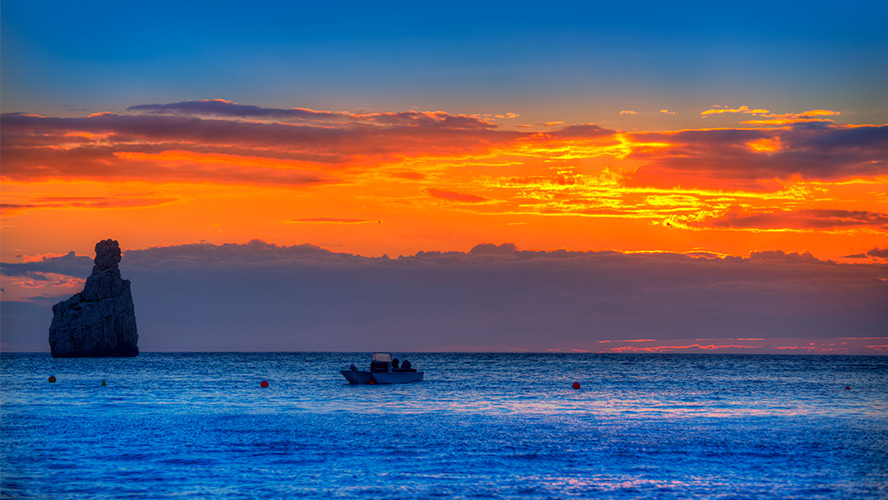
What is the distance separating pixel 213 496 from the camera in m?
29.8

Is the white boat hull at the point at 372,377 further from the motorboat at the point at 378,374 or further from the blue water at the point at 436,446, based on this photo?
the blue water at the point at 436,446

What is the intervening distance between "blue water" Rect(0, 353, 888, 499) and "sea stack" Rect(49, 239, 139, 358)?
10462cm

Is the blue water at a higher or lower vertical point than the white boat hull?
higher

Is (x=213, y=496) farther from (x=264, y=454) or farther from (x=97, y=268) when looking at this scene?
(x=97, y=268)

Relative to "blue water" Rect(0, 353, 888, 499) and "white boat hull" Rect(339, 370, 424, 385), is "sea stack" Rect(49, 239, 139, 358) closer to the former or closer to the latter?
"white boat hull" Rect(339, 370, 424, 385)

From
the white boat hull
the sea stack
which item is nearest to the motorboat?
the white boat hull

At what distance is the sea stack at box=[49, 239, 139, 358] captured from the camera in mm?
178875

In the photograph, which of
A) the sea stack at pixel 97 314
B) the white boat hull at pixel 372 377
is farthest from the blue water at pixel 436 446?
the sea stack at pixel 97 314

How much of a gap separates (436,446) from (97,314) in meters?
155

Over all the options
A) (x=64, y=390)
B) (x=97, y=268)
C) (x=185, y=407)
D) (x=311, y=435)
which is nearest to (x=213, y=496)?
(x=311, y=435)

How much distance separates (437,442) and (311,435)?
7.90m

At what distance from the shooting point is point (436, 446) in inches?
1705

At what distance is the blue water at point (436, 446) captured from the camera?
31875 mm

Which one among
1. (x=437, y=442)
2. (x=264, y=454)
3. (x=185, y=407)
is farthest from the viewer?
(x=185, y=407)
